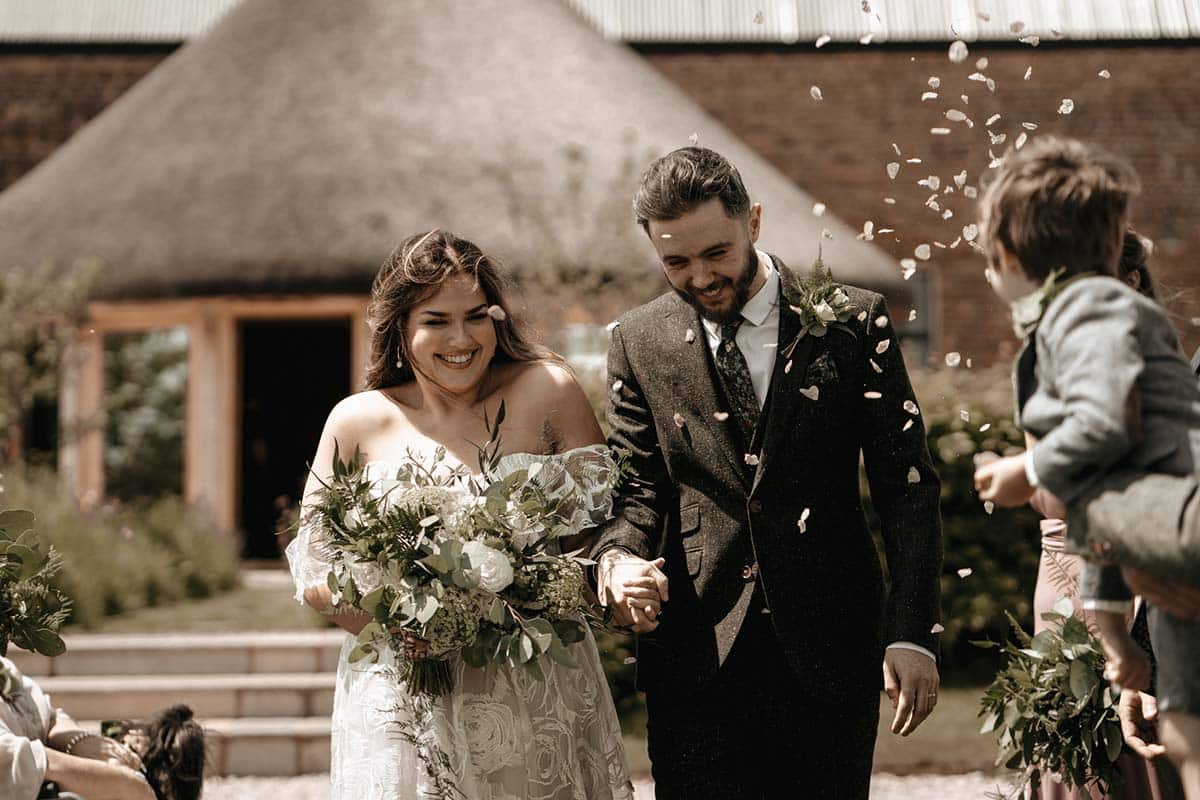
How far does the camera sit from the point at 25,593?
3.51 meters

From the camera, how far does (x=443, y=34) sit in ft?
47.8

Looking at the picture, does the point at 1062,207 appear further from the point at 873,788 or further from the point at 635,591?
the point at 873,788

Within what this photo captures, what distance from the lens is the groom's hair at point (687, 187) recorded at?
3.19 m

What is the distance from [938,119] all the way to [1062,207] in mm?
13716

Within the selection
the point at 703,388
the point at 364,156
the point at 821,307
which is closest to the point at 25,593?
the point at 703,388

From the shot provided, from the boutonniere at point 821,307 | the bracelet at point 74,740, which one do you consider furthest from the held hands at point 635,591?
the bracelet at point 74,740

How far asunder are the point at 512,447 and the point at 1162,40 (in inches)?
580

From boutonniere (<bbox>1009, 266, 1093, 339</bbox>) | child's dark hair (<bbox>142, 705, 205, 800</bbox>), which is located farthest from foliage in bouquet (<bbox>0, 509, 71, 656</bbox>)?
boutonniere (<bbox>1009, 266, 1093, 339</bbox>)

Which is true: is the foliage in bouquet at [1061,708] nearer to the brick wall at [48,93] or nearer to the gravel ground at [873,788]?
the gravel ground at [873,788]

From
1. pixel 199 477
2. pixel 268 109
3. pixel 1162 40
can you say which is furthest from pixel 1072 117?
pixel 199 477

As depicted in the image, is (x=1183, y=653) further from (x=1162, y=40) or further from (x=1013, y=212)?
(x=1162, y=40)

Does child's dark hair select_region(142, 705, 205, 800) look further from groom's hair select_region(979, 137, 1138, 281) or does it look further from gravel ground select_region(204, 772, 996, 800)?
groom's hair select_region(979, 137, 1138, 281)

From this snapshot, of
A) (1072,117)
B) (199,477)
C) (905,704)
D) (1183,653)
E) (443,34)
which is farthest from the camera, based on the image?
(1072,117)

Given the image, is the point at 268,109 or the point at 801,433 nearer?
the point at 801,433
